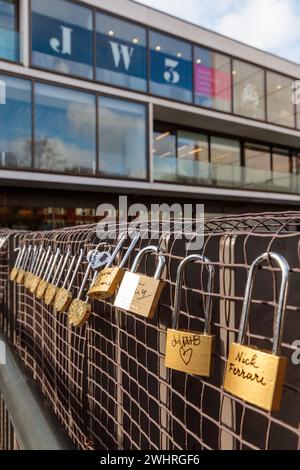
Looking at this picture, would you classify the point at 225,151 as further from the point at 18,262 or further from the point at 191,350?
the point at 191,350

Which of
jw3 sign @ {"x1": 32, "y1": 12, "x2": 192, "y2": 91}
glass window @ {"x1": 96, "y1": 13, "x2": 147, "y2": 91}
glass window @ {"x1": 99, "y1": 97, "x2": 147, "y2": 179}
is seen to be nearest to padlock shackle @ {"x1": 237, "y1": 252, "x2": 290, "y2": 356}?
glass window @ {"x1": 99, "y1": 97, "x2": 147, "y2": 179}

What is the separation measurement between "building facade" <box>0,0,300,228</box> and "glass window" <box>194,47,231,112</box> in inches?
1.4

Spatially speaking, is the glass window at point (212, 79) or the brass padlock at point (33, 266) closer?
the brass padlock at point (33, 266)

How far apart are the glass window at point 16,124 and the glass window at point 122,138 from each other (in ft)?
6.05

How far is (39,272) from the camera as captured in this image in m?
2.26

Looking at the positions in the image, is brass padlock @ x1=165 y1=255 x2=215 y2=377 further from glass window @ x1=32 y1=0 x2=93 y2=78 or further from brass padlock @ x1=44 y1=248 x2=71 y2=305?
glass window @ x1=32 y1=0 x2=93 y2=78

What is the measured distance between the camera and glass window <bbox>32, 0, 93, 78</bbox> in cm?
945

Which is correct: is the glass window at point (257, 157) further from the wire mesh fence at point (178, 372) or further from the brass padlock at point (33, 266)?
the wire mesh fence at point (178, 372)

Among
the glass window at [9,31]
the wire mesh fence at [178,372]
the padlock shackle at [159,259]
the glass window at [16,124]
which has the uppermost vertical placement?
the glass window at [9,31]

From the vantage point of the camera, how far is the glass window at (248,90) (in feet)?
41.9

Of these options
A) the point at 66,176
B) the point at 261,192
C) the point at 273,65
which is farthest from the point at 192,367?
the point at 273,65

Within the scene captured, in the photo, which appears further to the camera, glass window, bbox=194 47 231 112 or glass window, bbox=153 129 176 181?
glass window, bbox=194 47 231 112

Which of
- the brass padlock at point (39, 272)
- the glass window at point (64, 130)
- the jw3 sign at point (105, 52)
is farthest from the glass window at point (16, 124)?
the brass padlock at point (39, 272)
